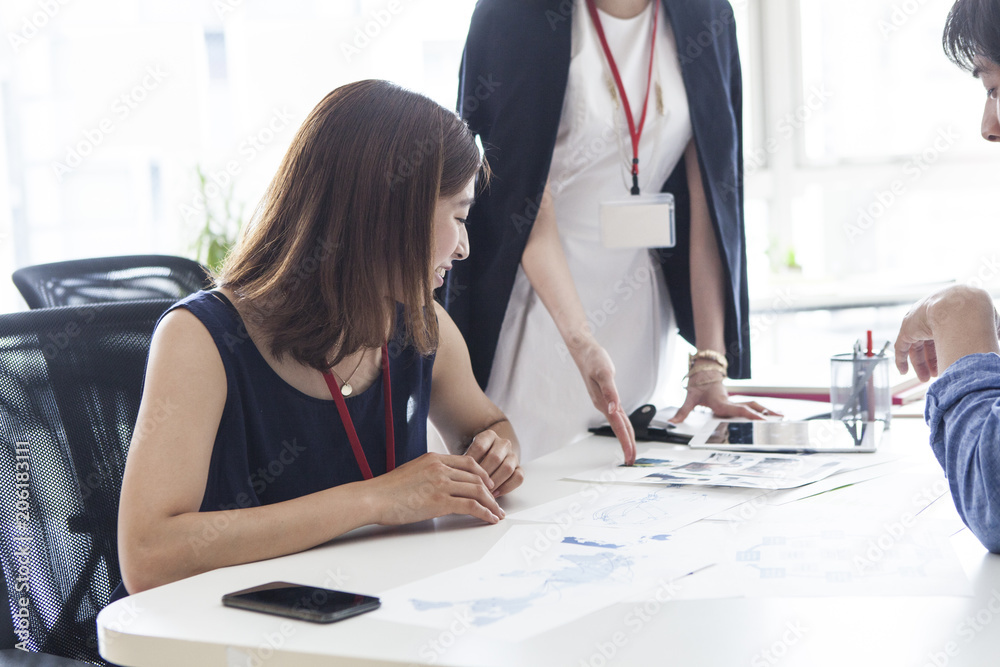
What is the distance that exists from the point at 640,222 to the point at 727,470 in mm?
471

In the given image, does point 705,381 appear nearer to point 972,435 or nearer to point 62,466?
point 972,435

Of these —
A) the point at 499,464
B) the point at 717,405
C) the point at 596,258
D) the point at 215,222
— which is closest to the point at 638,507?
the point at 499,464

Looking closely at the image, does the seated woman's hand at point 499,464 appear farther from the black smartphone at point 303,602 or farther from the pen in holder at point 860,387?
the pen in holder at point 860,387

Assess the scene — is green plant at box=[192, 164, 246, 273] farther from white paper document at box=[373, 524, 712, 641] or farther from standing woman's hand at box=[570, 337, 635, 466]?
white paper document at box=[373, 524, 712, 641]

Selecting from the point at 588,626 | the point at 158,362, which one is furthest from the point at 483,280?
the point at 588,626

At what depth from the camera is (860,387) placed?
4.96 ft

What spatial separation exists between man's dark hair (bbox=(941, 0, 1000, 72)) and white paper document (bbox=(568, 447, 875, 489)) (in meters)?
0.52

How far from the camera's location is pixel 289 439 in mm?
1162

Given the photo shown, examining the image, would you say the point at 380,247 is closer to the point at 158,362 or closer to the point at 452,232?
the point at 452,232

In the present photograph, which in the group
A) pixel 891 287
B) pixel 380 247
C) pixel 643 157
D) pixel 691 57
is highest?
pixel 691 57

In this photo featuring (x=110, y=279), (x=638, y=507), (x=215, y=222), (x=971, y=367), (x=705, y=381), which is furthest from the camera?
→ (x=215, y=222)

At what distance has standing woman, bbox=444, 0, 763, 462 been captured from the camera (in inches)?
61.0

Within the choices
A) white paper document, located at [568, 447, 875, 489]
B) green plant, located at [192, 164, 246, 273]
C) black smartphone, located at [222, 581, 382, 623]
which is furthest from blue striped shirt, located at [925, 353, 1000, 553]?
green plant, located at [192, 164, 246, 273]

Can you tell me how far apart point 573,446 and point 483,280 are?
1.12 feet
